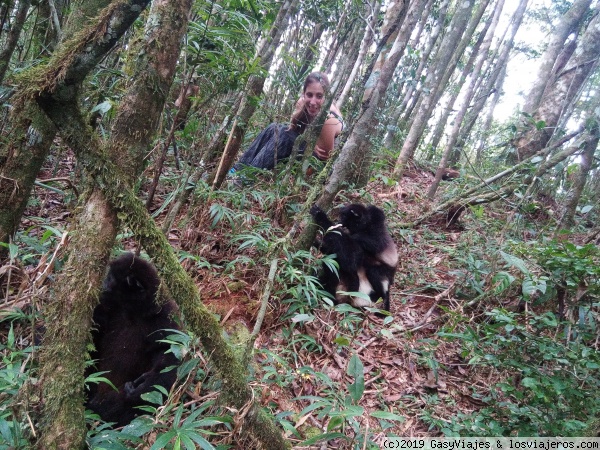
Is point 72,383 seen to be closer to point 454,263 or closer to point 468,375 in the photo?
point 468,375

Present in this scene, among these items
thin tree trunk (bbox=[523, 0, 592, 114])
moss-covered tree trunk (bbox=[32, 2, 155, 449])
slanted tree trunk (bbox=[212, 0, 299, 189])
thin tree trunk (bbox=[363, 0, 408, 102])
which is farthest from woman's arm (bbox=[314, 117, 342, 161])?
thin tree trunk (bbox=[523, 0, 592, 114])

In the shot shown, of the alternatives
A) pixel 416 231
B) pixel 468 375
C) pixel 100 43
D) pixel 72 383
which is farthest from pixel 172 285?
pixel 416 231

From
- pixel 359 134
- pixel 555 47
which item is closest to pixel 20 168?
pixel 359 134

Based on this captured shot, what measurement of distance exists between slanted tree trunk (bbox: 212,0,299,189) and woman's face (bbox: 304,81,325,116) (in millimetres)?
1032

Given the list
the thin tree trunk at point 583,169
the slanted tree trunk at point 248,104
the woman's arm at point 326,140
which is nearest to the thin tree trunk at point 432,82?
the woman's arm at point 326,140

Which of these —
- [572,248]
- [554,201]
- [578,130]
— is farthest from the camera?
[554,201]

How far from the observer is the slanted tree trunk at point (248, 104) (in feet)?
14.5

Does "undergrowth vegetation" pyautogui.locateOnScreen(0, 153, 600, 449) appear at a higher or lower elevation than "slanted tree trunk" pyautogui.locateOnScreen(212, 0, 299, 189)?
lower

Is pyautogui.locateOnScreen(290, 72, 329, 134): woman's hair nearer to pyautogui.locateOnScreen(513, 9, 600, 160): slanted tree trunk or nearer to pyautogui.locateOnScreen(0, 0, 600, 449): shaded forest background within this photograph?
pyautogui.locateOnScreen(0, 0, 600, 449): shaded forest background

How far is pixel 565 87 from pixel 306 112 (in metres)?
5.87

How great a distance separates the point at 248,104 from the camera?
176 inches

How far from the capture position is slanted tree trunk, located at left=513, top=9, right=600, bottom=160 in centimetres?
724

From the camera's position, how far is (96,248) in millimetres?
1748

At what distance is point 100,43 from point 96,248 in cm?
89
